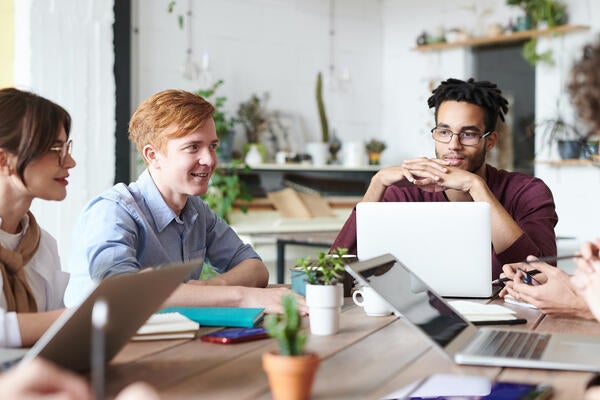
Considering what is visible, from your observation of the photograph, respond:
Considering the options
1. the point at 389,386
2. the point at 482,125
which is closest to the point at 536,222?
the point at 482,125

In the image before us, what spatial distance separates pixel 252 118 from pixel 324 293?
368 cm

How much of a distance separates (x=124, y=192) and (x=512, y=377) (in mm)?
1253

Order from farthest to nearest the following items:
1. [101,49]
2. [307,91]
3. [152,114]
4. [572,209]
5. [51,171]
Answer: [307,91]
[572,209]
[101,49]
[152,114]
[51,171]

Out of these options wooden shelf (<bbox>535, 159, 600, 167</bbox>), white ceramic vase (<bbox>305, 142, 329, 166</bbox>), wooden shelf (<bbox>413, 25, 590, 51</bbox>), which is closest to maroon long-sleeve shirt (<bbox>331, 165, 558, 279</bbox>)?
wooden shelf (<bbox>535, 159, 600, 167</bbox>)

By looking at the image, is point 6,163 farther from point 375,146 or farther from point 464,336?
point 375,146

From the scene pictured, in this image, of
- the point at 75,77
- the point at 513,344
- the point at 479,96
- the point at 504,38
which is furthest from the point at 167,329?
the point at 504,38

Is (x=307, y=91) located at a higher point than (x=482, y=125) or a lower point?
higher

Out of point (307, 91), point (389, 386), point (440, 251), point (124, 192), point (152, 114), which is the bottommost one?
point (389, 386)

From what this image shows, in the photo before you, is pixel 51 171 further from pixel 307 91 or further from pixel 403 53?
pixel 403 53

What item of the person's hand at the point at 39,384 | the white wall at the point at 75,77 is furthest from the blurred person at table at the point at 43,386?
the white wall at the point at 75,77

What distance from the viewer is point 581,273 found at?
1.42 meters

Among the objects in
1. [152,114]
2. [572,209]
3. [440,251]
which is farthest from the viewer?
[572,209]

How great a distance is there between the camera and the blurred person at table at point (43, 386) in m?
0.88

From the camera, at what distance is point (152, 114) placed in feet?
7.07
